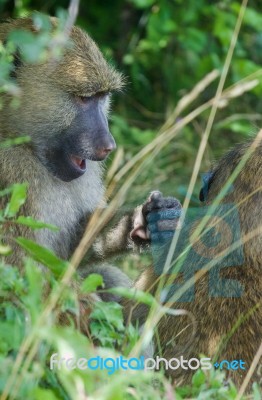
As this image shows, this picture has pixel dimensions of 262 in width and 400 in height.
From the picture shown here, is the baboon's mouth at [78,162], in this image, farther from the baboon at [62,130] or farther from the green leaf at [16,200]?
the green leaf at [16,200]

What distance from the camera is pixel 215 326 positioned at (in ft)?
12.9

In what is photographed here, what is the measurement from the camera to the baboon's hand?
4.62 m

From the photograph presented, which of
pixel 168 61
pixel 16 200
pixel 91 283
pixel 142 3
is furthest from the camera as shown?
pixel 168 61

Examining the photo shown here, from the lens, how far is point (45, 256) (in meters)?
3.34

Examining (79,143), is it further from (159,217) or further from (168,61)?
(168,61)

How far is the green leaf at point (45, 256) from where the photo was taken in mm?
Result: 3307

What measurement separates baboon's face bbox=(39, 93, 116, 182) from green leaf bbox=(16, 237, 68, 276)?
4.63 ft

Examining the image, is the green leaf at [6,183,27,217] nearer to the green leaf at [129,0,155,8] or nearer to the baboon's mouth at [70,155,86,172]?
the baboon's mouth at [70,155,86,172]

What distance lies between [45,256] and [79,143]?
4.95 feet

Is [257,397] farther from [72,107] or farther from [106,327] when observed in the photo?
[72,107]

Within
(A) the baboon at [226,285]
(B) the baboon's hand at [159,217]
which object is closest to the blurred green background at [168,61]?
(B) the baboon's hand at [159,217]

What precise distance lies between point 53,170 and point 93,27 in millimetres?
4403

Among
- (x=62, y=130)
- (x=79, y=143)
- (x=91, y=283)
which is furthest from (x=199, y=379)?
(x=62, y=130)

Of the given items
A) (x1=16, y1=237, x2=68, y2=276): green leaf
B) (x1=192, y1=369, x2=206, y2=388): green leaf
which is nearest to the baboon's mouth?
(x1=16, y1=237, x2=68, y2=276): green leaf
